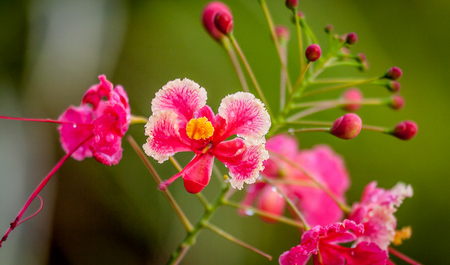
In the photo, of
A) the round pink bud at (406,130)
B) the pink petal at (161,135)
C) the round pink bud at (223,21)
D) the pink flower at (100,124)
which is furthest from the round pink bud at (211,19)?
the round pink bud at (406,130)

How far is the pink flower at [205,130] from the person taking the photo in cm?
89

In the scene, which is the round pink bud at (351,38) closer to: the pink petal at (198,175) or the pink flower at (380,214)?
the pink flower at (380,214)

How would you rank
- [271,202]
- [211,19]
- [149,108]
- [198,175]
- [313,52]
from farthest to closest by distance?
[149,108], [271,202], [211,19], [313,52], [198,175]

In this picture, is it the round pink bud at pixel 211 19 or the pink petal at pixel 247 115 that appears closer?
the pink petal at pixel 247 115

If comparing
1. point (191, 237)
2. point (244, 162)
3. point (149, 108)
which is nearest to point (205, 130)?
point (244, 162)

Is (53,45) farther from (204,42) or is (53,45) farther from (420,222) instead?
(420,222)

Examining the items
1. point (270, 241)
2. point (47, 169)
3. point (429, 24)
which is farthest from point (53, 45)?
point (429, 24)

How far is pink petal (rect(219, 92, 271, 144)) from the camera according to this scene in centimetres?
89

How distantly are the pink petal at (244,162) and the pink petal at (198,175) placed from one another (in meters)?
0.05

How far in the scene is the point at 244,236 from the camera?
2.98m

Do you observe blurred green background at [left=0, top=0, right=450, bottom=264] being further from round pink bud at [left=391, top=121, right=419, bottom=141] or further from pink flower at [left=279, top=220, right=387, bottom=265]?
round pink bud at [left=391, top=121, right=419, bottom=141]

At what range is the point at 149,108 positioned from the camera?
2748 mm

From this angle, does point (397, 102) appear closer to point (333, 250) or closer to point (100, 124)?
point (333, 250)

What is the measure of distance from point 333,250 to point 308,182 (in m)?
0.58
